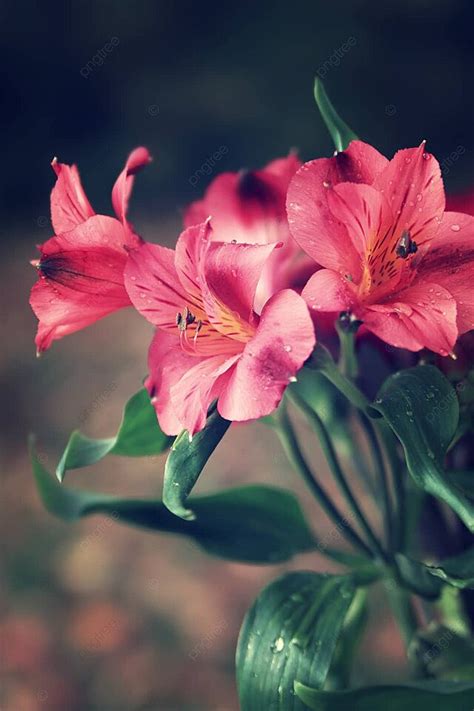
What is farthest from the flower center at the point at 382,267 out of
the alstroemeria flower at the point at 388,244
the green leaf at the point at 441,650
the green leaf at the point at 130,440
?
the green leaf at the point at 441,650

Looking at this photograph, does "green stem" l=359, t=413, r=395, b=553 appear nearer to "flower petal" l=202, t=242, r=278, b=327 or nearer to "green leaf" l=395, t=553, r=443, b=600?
"green leaf" l=395, t=553, r=443, b=600

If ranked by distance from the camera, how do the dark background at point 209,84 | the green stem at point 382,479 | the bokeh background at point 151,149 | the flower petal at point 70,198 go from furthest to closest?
the dark background at point 209,84 < the bokeh background at point 151,149 < the green stem at point 382,479 < the flower petal at point 70,198

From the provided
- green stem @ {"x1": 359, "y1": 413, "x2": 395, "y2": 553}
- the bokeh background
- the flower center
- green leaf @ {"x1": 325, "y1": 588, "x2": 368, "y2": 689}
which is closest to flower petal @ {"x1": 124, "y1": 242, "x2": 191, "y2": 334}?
the flower center

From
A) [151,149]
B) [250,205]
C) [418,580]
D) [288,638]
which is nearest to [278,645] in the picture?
[288,638]

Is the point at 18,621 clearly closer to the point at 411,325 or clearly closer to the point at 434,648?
the point at 434,648

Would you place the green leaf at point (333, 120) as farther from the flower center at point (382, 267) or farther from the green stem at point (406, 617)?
the green stem at point (406, 617)
